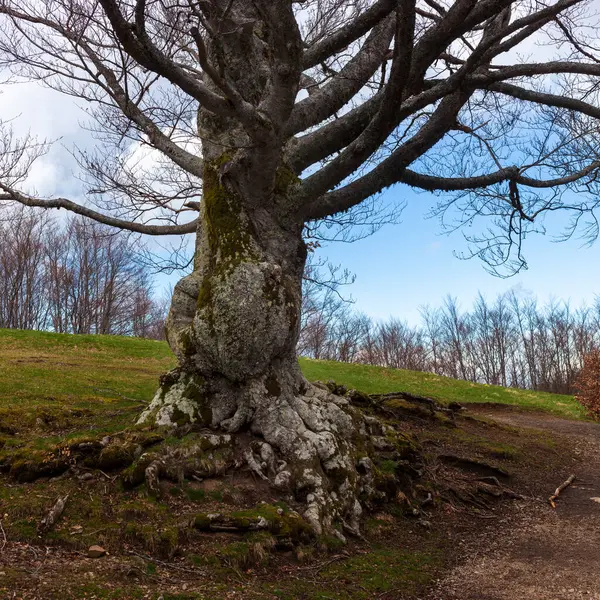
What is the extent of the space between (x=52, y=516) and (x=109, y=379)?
9.66m

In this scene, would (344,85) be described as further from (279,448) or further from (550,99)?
(279,448)

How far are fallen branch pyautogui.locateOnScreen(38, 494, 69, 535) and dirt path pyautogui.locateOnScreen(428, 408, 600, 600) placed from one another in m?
3.00

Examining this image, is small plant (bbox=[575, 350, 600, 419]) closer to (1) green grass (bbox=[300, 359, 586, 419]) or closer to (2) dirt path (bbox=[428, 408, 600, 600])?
(1) green grass (bbox=[300, 359, 586, 419])

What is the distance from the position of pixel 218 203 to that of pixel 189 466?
296cm

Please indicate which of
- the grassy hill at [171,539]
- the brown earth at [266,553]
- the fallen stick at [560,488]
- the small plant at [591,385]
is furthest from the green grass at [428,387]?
the brown earth at [266,553]

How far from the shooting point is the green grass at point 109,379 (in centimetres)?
872

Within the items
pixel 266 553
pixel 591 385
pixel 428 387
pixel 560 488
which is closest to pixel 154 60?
pixel 266 553

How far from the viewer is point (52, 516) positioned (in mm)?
3824

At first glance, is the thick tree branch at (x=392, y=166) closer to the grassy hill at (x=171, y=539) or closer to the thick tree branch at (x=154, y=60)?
the thick tree branch at (x=154, y=60)

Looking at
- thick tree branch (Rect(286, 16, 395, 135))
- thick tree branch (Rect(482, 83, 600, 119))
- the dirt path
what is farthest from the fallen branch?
thick tree branch (Rect(482, 83, 600, 119))

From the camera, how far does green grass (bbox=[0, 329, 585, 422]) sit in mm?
8719

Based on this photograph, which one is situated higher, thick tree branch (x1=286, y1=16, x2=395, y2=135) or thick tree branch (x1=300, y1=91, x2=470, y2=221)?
thick tree branch (x1=286, y1=16, x2=395, y2=135)

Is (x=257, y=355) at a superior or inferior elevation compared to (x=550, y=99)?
inferior

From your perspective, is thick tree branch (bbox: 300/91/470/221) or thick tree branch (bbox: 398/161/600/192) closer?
thick tree branch (bbox: 300/91/470/221)
